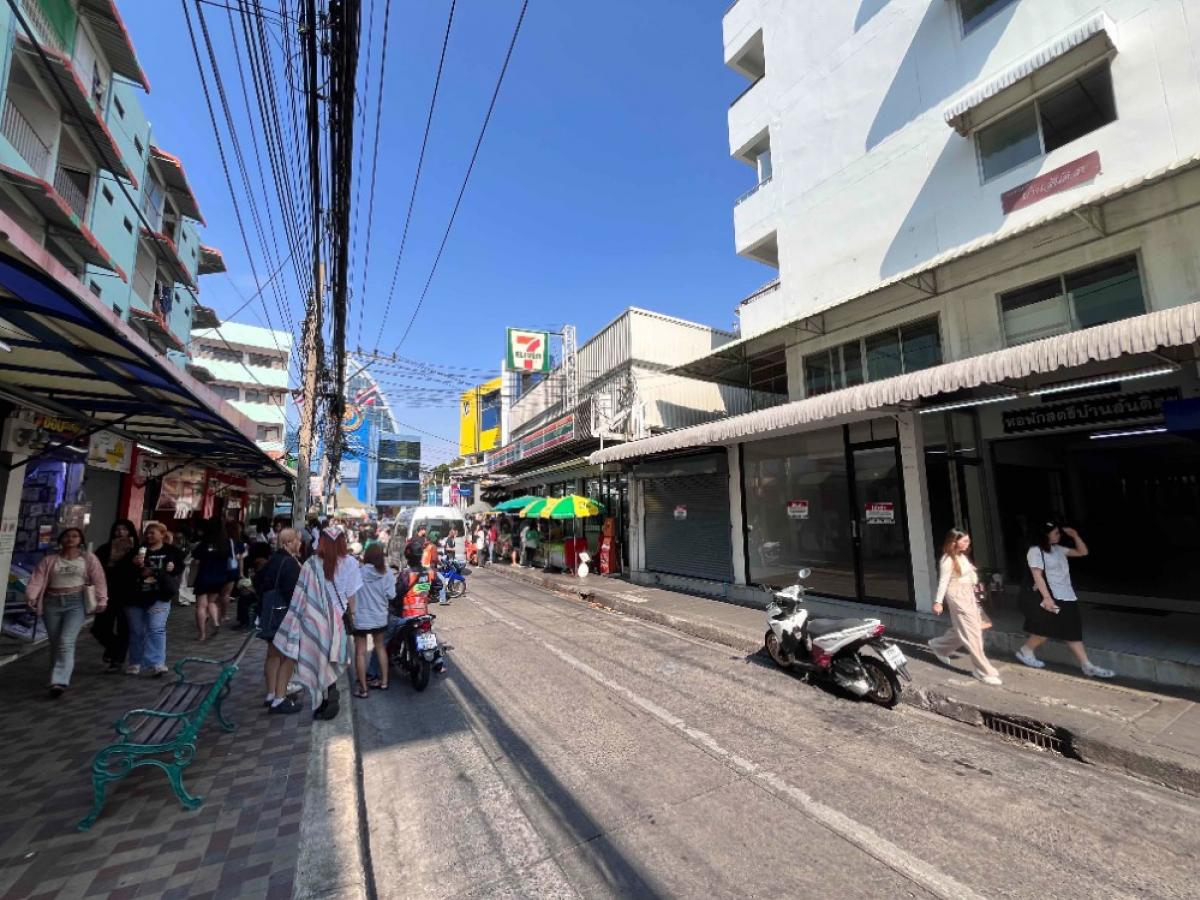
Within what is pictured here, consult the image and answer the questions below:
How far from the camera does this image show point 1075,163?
816 centimetres

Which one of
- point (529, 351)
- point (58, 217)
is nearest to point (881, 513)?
point (529, 351)

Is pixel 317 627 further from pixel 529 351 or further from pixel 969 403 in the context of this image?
pixel 529 351

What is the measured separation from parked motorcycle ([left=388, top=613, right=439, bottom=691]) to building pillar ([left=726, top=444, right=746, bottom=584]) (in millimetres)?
7866

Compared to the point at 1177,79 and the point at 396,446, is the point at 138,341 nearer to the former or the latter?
the point at 1177,79

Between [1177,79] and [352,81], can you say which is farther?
[1177,79]

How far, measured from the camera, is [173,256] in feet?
77.3

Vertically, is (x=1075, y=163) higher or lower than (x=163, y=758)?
higher

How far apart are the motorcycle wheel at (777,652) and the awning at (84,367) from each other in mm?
7480

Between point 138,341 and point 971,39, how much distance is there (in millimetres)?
13599

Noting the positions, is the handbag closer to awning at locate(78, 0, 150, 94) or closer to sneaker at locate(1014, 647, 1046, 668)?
sneaker at locate(1014, 647, 1046, 668)

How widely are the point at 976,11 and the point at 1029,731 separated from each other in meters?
12.3

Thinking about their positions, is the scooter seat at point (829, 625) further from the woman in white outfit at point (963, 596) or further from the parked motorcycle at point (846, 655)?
the woman in white outfit at point (963, 596)

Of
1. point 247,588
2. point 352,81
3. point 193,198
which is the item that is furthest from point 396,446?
point 352,81

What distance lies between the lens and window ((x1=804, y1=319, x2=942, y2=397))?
9.93 meters
